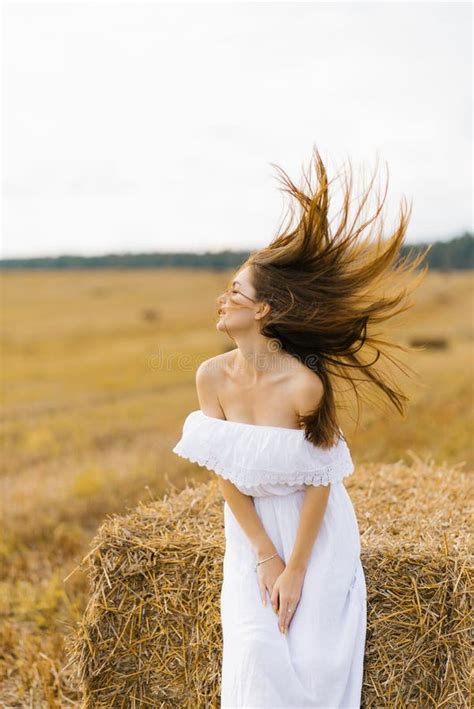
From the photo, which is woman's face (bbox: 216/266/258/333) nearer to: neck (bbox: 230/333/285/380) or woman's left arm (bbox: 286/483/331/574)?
neck (bbox: 230/333/285/380)

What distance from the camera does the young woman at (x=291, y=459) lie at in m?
3.01

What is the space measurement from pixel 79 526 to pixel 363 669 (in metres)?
4.19

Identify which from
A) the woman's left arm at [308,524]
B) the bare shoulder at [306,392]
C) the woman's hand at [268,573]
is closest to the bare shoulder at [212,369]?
the bare shoulder at [306,392]

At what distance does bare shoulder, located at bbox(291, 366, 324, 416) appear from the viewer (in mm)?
3205

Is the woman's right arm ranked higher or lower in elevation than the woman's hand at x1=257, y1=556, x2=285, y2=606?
higher

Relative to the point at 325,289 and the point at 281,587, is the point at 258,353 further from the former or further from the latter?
the point at 281,587

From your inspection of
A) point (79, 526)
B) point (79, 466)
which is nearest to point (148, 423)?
point (79, 466)

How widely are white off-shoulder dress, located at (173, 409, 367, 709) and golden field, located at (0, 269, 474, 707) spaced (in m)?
0.81

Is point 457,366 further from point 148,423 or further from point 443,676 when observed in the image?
point 443,676

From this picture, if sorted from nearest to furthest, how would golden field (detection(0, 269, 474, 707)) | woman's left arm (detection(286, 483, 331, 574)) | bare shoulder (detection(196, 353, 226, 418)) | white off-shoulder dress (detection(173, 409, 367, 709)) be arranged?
white off-shoulder dress (detection(173, 409, 367, 709)) → woman's left arm (detection(286, 483, 331, 574)) → bare shoulder (detection(196, 353, 226, 418)) → golden field (detection(0, 269, 474, 707))

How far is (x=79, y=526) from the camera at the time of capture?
6.94m

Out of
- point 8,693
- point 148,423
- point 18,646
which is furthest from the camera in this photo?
point 148,423

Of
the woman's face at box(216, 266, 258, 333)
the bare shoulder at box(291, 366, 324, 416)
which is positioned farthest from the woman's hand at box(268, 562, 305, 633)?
the woman's face at box(216, 266, 258, 333)

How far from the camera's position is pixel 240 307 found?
3.30 metres
